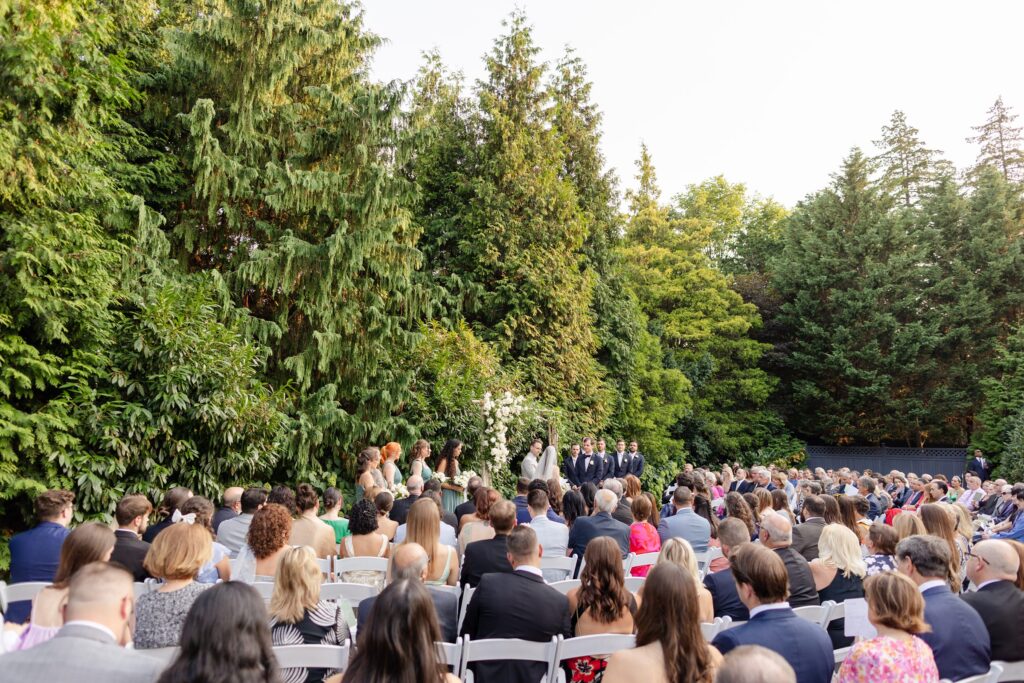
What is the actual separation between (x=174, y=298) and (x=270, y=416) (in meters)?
2.28

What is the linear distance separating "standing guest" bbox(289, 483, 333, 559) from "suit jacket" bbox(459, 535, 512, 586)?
1126mm

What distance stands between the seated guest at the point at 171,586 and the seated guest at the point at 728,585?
3.34 m

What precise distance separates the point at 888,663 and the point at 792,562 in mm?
2125

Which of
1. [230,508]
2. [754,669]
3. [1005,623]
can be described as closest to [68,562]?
[230,508]

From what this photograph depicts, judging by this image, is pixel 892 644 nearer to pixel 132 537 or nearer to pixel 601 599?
pixel 601 599

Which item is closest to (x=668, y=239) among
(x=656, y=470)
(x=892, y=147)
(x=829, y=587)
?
(x=656, y=470)

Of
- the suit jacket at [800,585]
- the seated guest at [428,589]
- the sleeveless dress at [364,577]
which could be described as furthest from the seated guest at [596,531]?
the seated guest at [428,589]

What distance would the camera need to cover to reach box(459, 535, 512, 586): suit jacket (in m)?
5.80

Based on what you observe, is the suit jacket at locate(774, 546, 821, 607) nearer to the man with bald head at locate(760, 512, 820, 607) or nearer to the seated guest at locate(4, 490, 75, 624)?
the man with bald head at locate(760, 512, 820, 607)

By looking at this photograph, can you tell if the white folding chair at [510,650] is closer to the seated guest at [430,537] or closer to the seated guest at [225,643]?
the seated guest at [430,537]

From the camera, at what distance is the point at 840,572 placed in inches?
224

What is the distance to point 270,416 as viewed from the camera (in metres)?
12.3

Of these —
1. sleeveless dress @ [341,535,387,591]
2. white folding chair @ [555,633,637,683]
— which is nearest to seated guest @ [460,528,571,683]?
white folding chair @ [555,633,637,683]

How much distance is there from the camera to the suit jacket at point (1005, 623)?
14.8 ft
